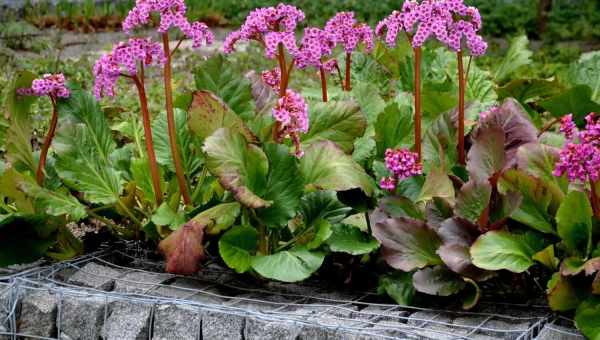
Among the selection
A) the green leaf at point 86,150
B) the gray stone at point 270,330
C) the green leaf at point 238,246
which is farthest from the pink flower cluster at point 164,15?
the gray stone at point 270,330

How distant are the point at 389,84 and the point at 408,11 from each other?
1195 mm

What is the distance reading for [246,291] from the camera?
6.88ft

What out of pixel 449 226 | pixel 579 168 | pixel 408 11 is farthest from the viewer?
pixel 408 11

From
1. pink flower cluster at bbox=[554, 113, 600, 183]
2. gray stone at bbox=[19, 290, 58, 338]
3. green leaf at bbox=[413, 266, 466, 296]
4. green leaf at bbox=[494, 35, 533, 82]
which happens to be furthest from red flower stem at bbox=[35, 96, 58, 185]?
green leaf at bbox=[494, 35, 533, 82]

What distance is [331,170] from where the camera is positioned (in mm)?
2014

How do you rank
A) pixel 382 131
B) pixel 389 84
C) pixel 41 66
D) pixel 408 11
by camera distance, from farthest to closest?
pixel 41 66, pixel 389 84, pixel 382 131, pixel 408 11

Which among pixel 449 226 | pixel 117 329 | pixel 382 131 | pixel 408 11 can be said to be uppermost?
pixel 408 11

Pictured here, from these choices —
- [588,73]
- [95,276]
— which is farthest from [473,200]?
[588,73]

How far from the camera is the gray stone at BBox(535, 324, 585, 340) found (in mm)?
1797

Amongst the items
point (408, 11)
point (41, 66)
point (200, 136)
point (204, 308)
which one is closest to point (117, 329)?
point (204, 308)

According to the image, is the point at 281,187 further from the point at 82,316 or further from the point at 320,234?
the point at 82,316

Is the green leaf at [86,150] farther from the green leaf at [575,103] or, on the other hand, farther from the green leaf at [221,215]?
the green leaf at [575,103]

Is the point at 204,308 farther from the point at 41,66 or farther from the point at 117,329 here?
the point at 41,66

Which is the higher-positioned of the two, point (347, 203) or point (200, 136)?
point (200, 136)
